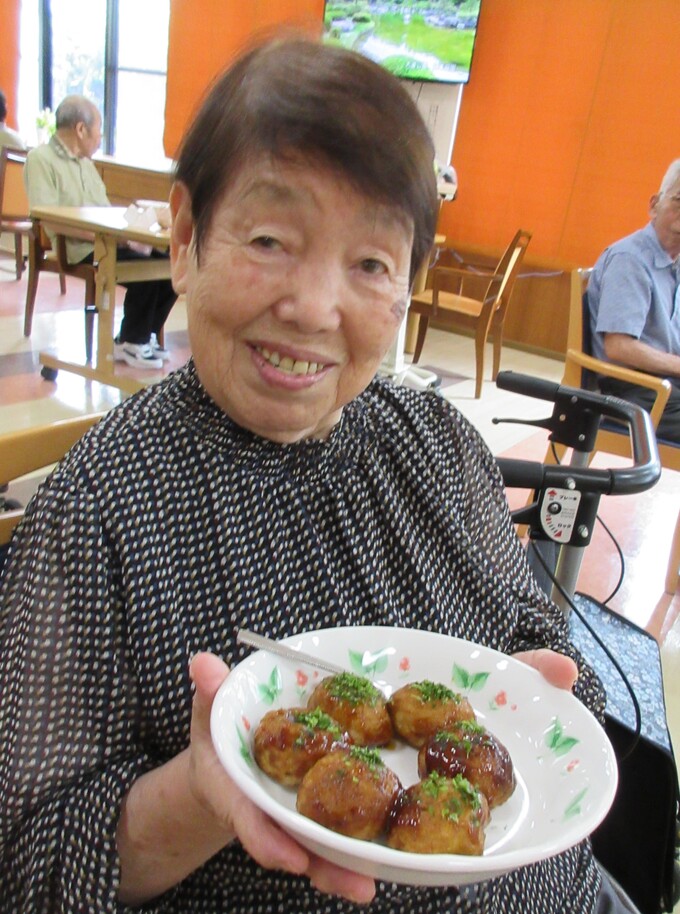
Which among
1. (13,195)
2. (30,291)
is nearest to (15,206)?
(13,195)

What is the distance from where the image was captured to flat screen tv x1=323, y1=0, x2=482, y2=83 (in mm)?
5926

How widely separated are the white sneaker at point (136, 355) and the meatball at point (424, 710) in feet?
14.3

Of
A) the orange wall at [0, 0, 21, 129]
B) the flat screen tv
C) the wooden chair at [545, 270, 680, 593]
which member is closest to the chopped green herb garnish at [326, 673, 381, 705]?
the wooden chair at [545, 270, 680, 593]

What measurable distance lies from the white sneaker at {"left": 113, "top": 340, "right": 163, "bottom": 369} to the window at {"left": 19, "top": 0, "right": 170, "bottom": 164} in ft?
14.1

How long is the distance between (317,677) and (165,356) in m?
4.48

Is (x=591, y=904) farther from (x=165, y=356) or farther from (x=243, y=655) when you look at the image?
(x=165, y=356)

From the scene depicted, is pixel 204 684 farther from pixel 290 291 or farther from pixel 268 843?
pixel 290 291

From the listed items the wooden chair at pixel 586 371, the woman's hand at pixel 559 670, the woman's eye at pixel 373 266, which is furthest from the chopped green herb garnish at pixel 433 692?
the wooden chair at pixel 586 371

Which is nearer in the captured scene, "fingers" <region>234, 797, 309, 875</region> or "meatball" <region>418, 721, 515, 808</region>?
"fingers" <region>234, 797, 309, 875</region>

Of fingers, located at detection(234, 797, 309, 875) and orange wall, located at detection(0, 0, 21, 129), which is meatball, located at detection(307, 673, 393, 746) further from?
orange wall, located at detection(0, 0, 21, 129)

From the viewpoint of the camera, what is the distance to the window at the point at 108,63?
7.90 m

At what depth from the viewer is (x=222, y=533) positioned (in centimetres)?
83

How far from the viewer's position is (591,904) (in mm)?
911

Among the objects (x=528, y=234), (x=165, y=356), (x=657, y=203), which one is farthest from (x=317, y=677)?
(x=528, y=234)
